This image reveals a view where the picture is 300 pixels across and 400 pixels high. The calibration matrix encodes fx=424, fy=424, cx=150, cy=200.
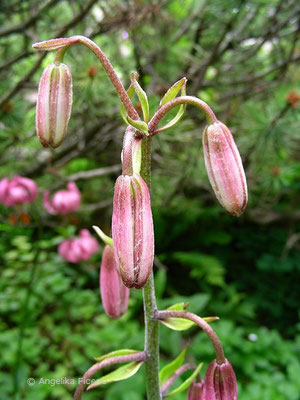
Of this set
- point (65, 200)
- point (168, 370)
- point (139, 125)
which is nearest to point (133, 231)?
point (139, 125)

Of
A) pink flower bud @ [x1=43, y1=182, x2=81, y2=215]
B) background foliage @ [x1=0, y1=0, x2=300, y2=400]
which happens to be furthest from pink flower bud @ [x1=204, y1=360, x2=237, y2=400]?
pink flower bud @ [x1=43, y1=182, x2=81, y2=215]

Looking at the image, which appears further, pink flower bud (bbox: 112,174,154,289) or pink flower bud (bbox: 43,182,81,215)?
pink flower bud (bbox: 43,182,81,215)

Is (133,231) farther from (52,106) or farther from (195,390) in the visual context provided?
(195,390)

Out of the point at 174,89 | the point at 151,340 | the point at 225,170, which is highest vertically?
the point at 174,89

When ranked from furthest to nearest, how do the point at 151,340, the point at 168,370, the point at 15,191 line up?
the point at 15,191 → the point at 168,370 → the point at 151,340

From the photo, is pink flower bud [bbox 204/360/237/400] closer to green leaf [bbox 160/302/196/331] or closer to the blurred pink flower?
green leaf [bbox 160/302/196/331]

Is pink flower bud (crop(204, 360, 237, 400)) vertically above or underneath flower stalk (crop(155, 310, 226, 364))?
underneath
